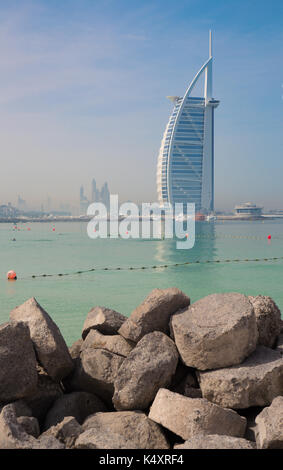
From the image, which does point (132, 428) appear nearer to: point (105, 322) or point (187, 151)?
point (105, 322)

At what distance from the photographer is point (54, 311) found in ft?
42.2

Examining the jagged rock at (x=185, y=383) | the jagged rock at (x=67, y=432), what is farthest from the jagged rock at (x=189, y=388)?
the jagged rock at (x=67, y=432)

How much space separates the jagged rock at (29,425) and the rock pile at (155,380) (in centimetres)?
1

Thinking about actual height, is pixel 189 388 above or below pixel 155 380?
below

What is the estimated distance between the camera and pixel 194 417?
4.06 metres

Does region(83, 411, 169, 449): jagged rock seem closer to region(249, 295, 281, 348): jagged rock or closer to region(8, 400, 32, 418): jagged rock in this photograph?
Result: region(8, 400, 32, 418): jagged rock

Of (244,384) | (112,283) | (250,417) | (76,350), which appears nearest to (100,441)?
(244,384)

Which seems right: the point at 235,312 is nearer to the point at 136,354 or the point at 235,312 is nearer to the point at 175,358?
the point at 175,358

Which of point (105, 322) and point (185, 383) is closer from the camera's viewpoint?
point (185, 383)

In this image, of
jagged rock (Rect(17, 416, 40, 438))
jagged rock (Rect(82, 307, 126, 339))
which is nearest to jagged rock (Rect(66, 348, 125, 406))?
jagged rock (Rect(82, 307, 126, 339))

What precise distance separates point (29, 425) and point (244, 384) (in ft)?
7.03

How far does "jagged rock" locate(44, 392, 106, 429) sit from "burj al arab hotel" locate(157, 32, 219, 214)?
125m

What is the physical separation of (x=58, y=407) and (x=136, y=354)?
3.31 ft

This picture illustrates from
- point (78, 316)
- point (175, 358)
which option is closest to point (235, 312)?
point (175, 358)
